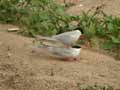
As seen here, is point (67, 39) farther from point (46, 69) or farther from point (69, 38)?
point (46, 69)

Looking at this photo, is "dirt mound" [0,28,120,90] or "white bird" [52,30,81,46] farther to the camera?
"white bird" [52,30,81,46]

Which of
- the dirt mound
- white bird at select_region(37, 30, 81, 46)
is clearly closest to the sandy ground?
the dirt mound

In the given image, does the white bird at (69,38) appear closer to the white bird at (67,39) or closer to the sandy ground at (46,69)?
the white bird at (67,39)

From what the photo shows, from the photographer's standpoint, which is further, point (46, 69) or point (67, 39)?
point (67, 39)

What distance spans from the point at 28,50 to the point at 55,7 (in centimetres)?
124

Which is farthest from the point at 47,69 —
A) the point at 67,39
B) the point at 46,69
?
the point at 67,39

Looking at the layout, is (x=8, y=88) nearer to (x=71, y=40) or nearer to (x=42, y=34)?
(x=71, y=40)

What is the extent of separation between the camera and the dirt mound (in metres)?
4.37

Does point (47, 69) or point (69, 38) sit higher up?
point (69, 38)

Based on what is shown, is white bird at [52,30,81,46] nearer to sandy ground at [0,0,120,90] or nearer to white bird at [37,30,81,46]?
white bird at [37,30,81,46]

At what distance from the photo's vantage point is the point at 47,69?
4738mm

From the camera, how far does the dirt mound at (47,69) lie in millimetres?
4371

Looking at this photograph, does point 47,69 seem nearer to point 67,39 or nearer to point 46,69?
point 46,69

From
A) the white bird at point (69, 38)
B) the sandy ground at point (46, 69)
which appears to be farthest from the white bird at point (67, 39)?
the sandy ground at point (46, 69)
